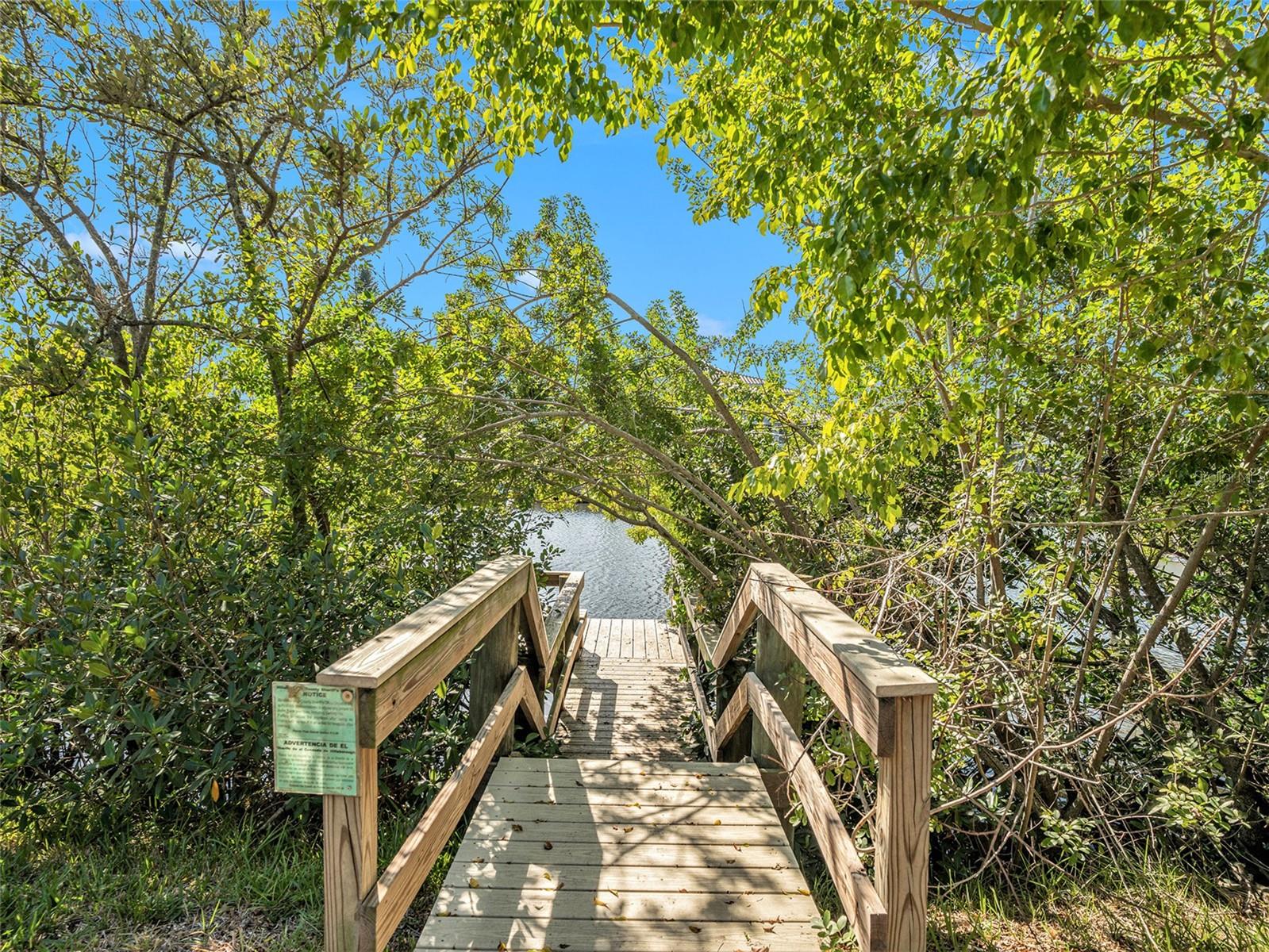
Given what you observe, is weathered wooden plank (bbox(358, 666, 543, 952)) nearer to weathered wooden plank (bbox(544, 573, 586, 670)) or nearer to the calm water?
weathered wooden plank (bbox(544, 573, 586, 670))

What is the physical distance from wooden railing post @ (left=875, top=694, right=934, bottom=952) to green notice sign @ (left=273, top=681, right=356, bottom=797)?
49.5 inches

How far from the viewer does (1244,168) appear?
274 centimetres

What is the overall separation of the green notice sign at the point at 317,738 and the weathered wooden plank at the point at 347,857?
46 mm

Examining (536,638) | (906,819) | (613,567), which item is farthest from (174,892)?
(613,567)

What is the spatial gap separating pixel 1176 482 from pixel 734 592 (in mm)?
3455

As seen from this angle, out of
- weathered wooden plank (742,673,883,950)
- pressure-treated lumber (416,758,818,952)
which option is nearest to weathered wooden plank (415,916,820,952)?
pressure-treated lumber (416,758,818,952)

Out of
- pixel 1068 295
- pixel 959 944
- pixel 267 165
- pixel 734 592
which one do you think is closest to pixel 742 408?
pixel 734 592

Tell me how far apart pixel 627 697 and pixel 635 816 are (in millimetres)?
3755

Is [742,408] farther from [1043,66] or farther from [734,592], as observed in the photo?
[1043,66]

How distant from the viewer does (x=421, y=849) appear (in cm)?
184

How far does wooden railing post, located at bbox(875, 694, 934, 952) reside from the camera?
1552 mm

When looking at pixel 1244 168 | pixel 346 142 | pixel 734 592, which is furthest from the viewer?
pixel 734 592

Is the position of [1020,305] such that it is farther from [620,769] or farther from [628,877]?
[628,877]

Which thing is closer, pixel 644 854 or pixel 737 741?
pixel 644 854
